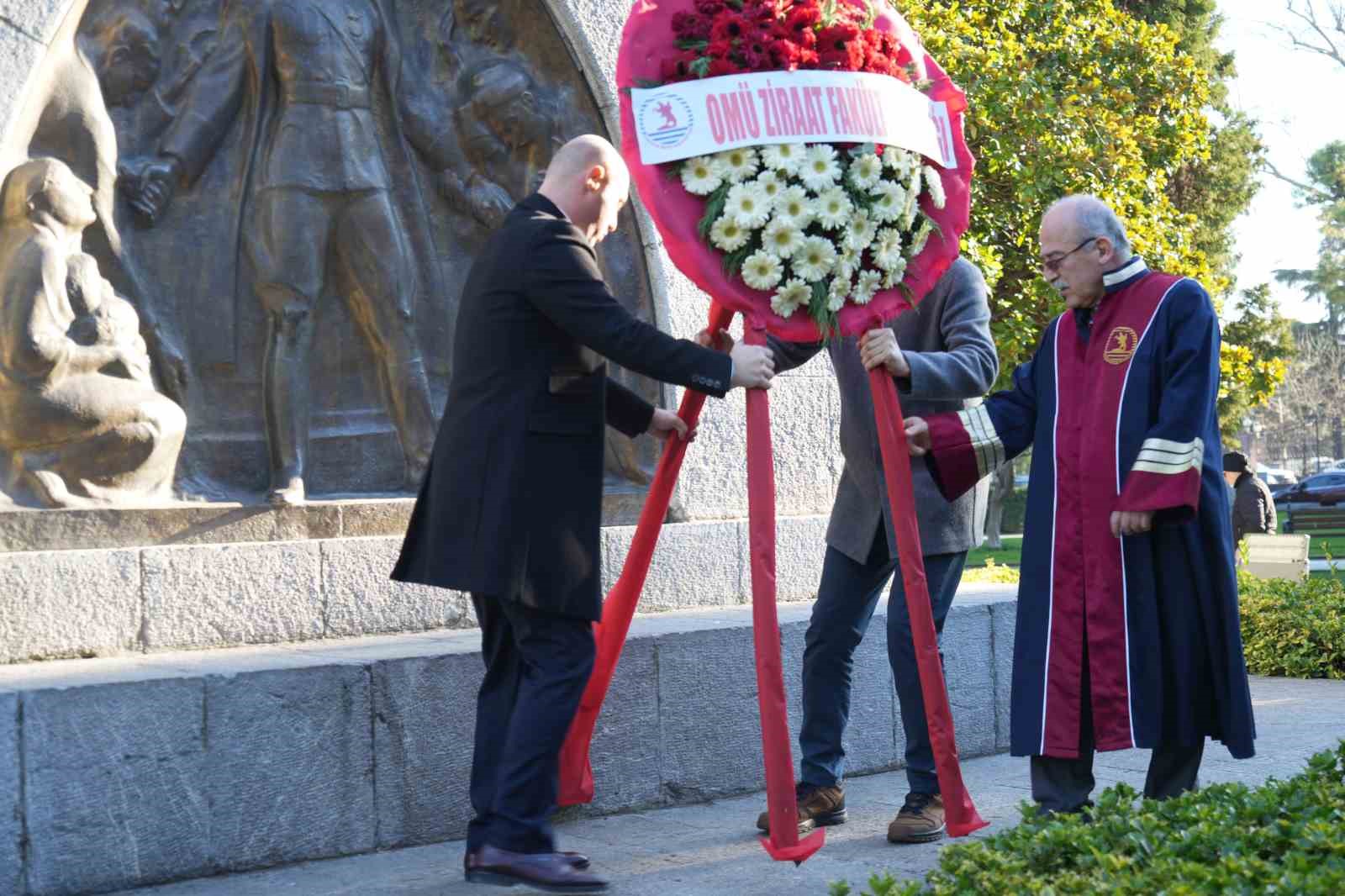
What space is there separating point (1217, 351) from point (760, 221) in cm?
144

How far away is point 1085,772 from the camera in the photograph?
4.47 m

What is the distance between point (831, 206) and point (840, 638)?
1615 mm

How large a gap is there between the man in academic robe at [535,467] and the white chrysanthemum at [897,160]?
630 millimetres

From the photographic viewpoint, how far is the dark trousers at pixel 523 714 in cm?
408

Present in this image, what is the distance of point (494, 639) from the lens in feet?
14.4

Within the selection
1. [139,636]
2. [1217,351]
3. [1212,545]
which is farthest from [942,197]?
[139,636]

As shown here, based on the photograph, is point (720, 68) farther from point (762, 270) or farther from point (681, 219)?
point (762, 270)

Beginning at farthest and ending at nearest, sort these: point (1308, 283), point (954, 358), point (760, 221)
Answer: point (1308, 283), point (954, 358), point (760, 221)

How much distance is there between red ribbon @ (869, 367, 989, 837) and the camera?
4.12 m

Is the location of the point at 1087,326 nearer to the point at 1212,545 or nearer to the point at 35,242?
the point at 1212,545

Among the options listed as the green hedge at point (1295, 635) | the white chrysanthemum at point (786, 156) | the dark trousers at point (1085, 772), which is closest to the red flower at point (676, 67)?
the white chrysanthemum at point (786, 156)

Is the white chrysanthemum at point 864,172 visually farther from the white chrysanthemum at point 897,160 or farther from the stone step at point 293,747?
the stone step at point 293,747

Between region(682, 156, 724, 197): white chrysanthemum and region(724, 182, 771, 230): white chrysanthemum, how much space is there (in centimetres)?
6

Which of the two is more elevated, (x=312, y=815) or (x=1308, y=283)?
(x=1308, y=283)
